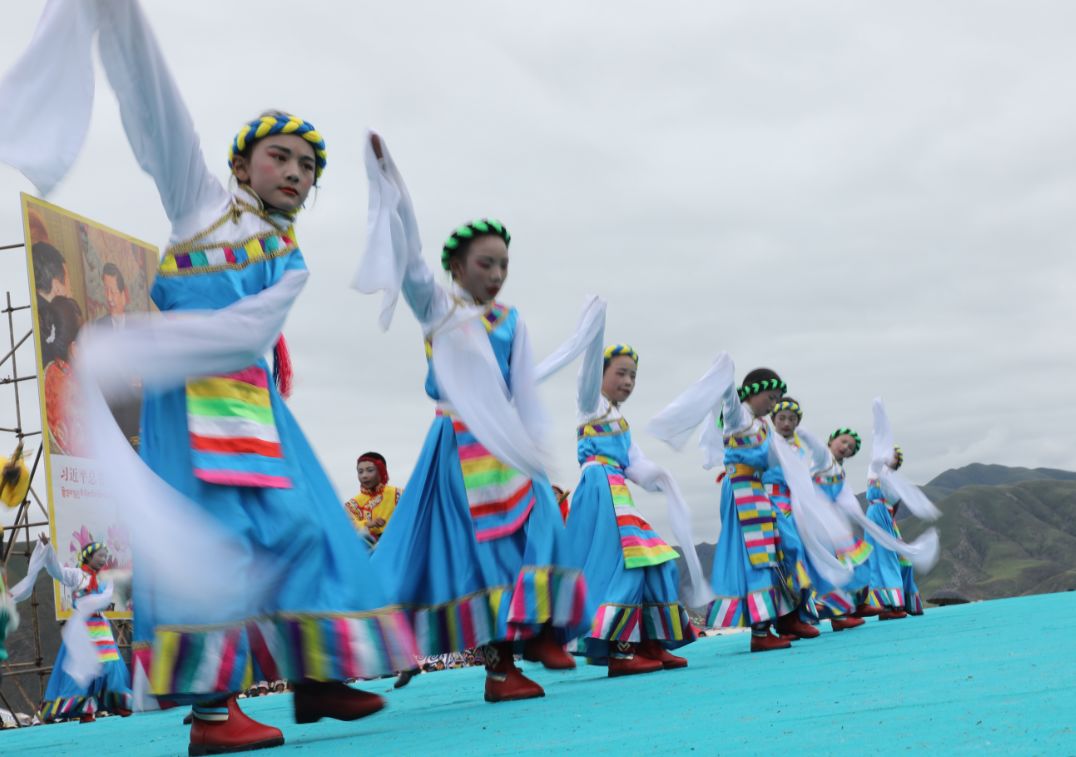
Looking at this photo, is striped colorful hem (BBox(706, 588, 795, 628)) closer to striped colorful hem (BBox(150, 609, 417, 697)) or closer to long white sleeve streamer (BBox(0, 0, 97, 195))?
striped colorful hem (BBox(150, 609, 417, 697))

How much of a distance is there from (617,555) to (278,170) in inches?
128

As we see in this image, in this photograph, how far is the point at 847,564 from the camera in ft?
27.6

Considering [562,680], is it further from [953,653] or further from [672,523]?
[953,653]

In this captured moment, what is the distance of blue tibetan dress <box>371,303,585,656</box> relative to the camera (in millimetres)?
4309

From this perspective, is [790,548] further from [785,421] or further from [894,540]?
[894,540]

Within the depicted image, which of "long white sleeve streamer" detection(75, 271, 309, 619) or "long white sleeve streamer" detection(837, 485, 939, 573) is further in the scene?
"long white sleeve streamer" detection(837, 485, 939, 573)

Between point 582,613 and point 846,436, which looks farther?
point 846,436

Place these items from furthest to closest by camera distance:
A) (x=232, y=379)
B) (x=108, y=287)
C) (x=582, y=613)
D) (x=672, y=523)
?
(x=108, y=287), (x=672, y=523), (x=582, y=613), (x=232, y=379)

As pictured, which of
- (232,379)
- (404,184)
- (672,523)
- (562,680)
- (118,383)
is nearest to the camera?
(118,383)

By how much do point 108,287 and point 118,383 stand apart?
52.3 ft

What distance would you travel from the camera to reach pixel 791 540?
7312 mm

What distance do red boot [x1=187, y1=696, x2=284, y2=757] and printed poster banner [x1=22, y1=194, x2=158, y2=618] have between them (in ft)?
41.7

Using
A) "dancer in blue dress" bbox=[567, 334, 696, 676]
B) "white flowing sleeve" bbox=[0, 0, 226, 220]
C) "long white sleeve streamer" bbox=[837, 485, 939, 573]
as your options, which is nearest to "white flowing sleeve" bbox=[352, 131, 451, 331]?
"white flowing sleeve" bbox=[0, 0, 226, 220]

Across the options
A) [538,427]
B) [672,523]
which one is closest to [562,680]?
[672,523]
